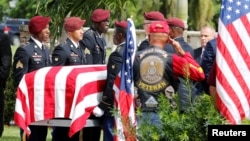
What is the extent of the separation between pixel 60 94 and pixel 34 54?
0.87 metres

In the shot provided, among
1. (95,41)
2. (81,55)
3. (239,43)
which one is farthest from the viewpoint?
(95,41)

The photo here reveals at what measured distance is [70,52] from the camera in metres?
11.3

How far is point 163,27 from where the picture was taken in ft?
30.8

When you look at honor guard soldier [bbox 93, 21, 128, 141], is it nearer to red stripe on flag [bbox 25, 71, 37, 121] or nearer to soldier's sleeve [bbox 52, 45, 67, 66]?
red stripe on flag [bbox 25, 71, 37, 121]

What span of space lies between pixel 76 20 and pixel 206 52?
1.82 m

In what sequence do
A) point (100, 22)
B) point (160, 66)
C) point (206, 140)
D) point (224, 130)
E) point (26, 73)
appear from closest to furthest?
1. point (224, 130)
2. point (206, 140)
3. point (160, 66)
4. point (26, 73)
5. point (100, 22)

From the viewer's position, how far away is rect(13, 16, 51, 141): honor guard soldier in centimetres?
1109

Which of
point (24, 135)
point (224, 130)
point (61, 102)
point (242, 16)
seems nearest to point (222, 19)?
point (242, 16)

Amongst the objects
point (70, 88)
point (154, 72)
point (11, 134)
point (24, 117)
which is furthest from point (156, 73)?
point (11, 134)

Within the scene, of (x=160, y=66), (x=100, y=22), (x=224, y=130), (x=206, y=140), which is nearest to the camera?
(x=224, y=130)

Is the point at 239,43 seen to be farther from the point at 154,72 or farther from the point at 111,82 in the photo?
the point at 111,82

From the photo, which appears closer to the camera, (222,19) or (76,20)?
(222,19)

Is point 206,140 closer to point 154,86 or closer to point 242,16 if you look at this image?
point 242,16

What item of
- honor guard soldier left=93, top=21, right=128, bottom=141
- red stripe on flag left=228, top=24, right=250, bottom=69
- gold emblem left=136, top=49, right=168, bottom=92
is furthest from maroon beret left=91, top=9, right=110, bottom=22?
red stripe on flag left=228, top=24, right=250, bottom=69
